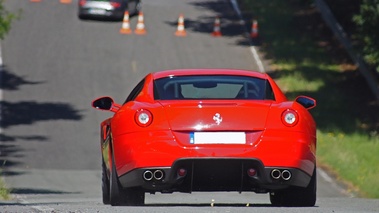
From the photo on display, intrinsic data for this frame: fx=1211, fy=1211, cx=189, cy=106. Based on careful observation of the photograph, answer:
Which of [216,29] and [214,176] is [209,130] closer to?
[214,176]

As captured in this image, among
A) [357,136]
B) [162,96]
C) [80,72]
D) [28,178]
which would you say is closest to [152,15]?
[80,72]

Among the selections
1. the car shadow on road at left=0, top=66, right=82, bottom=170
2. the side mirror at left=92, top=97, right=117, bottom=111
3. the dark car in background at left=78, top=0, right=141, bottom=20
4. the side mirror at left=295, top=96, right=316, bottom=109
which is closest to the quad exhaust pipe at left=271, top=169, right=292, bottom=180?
the side mirror at left=295, top=96, right=316, bottom=109

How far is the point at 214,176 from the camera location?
34.6ft

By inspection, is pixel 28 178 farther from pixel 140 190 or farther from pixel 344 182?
pixel 140 190

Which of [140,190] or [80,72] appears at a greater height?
[140,190]

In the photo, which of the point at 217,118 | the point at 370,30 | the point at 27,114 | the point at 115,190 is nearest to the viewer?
the point at 217,118

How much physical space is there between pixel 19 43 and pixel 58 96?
6.53 metres

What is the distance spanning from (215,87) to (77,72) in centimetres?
2273

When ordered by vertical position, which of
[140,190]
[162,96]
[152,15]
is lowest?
[152,15]

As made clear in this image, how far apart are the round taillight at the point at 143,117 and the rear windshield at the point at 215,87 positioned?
0.61 meters

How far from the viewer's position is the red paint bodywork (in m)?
10.4

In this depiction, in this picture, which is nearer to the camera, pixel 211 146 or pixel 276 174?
pixel 211 146

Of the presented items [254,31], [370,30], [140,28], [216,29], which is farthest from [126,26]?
A: [370,30]

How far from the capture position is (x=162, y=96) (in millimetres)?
11125
